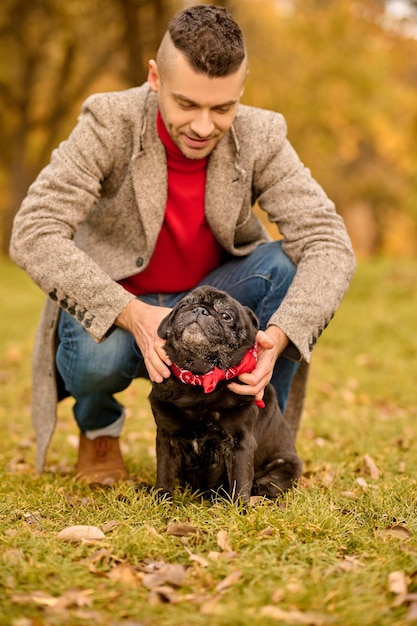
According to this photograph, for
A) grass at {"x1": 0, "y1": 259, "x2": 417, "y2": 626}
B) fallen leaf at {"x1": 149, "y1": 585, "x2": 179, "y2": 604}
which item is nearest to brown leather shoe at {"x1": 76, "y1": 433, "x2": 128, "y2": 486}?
grass at {"x1": 0, "y1": 259, "x2": 417, "y2": 626}

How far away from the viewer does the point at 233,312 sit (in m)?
2.99

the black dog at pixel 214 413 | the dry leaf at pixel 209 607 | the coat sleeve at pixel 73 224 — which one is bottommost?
the dry leaf at pixel 209 607

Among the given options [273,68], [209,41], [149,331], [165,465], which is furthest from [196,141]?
[273,68]

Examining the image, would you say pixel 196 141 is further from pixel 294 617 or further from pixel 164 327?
pixel 294 617

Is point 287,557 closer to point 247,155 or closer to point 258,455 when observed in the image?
point 258,455

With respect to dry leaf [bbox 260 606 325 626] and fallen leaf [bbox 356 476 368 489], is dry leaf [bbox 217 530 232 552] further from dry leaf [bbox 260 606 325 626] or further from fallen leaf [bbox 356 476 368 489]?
fallen leaf [bbox 356 476 368 489]

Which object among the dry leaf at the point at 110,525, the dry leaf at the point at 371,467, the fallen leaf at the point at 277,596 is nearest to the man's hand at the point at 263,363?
the dry leaf at the point at 110,525

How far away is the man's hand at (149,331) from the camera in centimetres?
306

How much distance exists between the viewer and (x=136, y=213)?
148 inches

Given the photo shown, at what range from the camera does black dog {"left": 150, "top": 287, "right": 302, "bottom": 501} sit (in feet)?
9.65

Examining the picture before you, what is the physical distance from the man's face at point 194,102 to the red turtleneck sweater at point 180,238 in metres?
0.17

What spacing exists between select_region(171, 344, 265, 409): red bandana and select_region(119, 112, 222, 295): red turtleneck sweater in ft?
3.18

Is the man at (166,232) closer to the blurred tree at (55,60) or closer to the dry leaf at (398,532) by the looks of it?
the dry leaf at (398,532)

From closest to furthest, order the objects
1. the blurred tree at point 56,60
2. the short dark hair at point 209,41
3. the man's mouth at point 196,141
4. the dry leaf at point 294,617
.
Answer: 1. the dry leaf at point 294,617
2. the short dark hair at point 209,41
3. the man's mouth at point 196,141
4. the blurred tree at point 56,60
